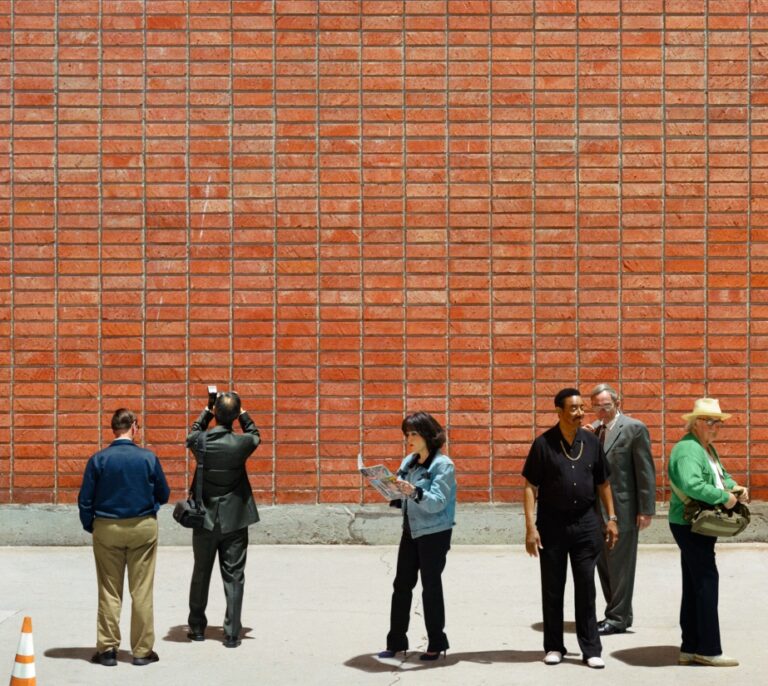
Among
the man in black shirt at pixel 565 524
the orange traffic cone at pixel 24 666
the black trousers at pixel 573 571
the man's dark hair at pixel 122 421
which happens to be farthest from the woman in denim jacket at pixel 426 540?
the orange traffic cone at pixel 24 666

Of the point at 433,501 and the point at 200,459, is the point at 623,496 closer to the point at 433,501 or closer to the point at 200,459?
the point at 433,501

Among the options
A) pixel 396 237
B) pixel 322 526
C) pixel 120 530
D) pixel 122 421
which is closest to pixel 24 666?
pixel 120 530

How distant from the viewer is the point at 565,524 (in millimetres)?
7691

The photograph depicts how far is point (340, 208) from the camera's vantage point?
11.4 metres

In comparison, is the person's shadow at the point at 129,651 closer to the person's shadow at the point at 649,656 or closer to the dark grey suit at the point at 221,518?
the dark grey suit at the point at 221,518

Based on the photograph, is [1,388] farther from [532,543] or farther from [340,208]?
[532,543]

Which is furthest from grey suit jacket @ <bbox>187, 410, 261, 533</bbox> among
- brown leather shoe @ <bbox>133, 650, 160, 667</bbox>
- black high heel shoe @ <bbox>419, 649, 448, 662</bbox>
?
black high heel shoe @ <bbox>419, 649, 448, 662</bbox>

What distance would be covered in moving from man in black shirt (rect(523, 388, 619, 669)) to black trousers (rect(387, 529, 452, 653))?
1.89ft

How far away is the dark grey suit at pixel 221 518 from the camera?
26.8ft

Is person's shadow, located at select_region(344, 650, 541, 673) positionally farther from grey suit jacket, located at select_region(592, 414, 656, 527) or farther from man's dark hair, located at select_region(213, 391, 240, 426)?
man's dark hair, located at select_region(213, 391, 240, 426)

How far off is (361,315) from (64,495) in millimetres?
3181

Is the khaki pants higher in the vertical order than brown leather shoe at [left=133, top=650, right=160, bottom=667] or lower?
higher

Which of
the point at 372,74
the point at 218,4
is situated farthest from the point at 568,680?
the point at 218,4

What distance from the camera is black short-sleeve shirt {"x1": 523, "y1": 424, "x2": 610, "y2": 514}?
7.65 metres
